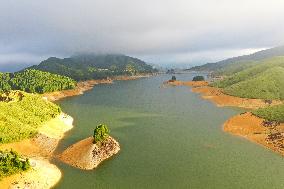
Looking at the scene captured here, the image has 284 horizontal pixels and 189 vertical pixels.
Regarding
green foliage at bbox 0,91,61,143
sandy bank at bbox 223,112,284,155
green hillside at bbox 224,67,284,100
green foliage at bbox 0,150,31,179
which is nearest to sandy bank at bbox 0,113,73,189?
green foliage at bbox 0,150,31,179

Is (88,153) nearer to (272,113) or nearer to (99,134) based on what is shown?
(99,134)

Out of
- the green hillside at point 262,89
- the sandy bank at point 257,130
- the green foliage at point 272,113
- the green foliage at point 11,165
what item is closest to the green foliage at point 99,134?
the green foliage at point 11,165

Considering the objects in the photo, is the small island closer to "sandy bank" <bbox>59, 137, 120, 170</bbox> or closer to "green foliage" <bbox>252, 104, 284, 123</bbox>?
"sandy bank" <bbox>59, 137, 120, 170</bbox>

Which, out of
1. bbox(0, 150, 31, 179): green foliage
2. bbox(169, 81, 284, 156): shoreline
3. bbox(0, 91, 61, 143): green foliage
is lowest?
bbox(169, 81, 284, 156): shoreline

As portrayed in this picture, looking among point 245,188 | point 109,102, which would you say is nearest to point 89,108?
point 109,102

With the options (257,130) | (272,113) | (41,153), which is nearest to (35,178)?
(41,153)

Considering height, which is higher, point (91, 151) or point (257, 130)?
point (91, 151)
